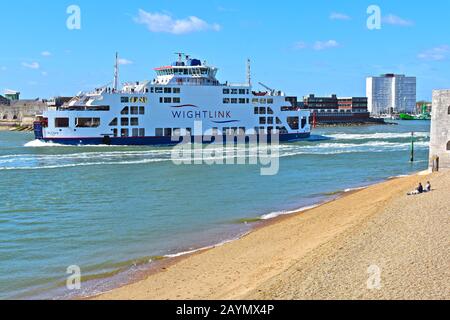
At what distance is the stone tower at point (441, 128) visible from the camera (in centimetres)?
2645

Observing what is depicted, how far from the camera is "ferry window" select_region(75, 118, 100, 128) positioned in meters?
51.5

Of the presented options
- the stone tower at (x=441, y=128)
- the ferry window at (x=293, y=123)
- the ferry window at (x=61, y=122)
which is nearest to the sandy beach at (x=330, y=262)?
the stone tower at (x=441, y=128)

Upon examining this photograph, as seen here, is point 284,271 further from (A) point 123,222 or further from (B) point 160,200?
(B) point 160,200

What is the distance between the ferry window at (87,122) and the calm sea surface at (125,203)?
22.6ft

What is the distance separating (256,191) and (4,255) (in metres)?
13.7

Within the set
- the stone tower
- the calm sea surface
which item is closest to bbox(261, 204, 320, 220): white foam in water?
the calm sea surface

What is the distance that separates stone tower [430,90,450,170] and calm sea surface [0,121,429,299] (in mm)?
3673

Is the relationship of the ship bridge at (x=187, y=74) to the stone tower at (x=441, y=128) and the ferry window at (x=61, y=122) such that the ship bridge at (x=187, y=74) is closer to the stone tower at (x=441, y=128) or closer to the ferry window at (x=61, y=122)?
the ferry window at (x=61, y=122)

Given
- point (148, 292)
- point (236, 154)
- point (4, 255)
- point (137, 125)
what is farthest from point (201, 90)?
point (148, 292)

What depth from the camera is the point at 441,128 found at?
27.1 meters

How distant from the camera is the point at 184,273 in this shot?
12.8 meters

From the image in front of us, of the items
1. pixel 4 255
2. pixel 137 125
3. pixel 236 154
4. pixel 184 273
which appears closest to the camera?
pixel 184 273

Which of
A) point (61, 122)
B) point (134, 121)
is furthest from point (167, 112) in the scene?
point (61, 122)

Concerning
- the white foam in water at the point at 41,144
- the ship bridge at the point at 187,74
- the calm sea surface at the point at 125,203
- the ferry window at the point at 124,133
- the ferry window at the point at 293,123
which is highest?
the ship bridge at the point at 187,74
